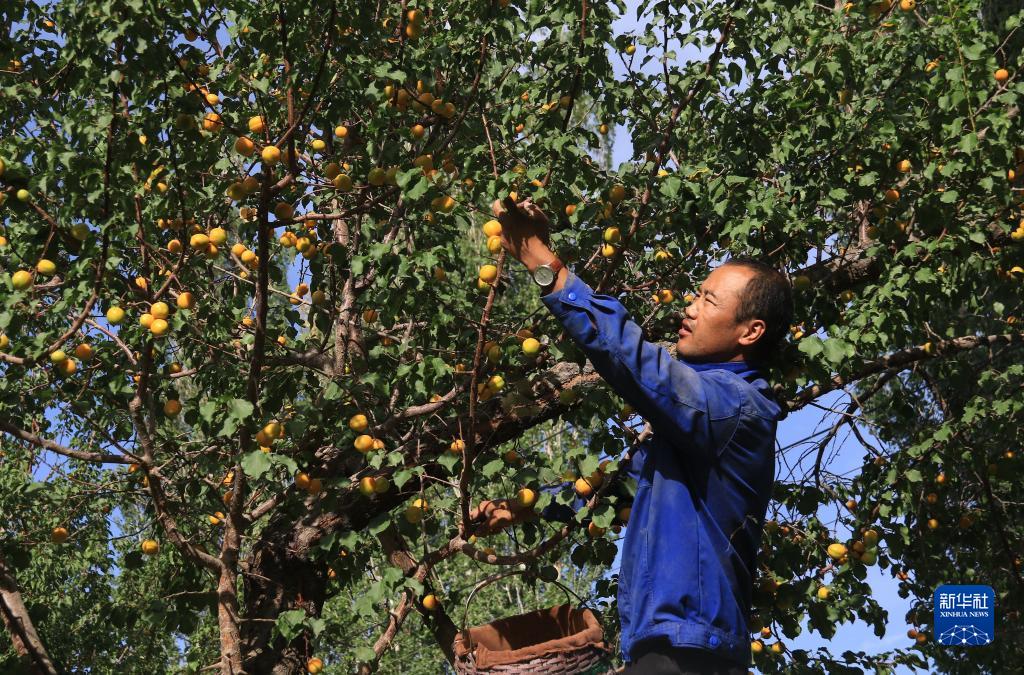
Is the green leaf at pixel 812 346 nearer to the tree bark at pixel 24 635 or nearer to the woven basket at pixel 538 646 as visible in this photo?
the woven basket at pixel 538 646

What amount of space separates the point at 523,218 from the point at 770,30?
282 cm

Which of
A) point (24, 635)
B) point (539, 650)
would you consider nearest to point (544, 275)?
point (539, 650)

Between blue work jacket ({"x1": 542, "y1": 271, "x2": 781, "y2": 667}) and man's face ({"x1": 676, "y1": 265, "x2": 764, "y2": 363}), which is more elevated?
man's face ({"x1": 676, "y1": 265, "x2": 764, "y2": 363})

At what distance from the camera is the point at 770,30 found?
5020 millimetres

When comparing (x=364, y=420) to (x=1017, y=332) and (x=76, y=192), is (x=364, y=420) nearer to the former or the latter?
(x=76, y=192)

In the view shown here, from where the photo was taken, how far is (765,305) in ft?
9.39

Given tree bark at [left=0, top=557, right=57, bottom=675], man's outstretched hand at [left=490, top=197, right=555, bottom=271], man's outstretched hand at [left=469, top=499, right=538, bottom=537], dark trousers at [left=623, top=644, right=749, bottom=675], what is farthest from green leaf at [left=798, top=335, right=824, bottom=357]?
tree bark at [left=0, top=557, right=57, bottom=675]

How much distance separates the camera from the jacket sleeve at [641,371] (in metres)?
2.47

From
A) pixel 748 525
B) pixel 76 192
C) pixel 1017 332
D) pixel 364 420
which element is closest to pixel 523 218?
pixel 748 525

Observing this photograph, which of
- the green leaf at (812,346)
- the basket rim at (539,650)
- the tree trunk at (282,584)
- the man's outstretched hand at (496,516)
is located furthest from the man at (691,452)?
the tree trunk at (282,584)

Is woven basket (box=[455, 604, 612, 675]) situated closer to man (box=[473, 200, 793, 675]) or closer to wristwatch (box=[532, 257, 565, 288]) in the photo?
man (box=[473, 200, 793, 675])

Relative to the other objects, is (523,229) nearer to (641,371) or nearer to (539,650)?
(641,371)

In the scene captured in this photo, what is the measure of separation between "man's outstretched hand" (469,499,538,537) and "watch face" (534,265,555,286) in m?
1.32

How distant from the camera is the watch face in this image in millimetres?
2576
